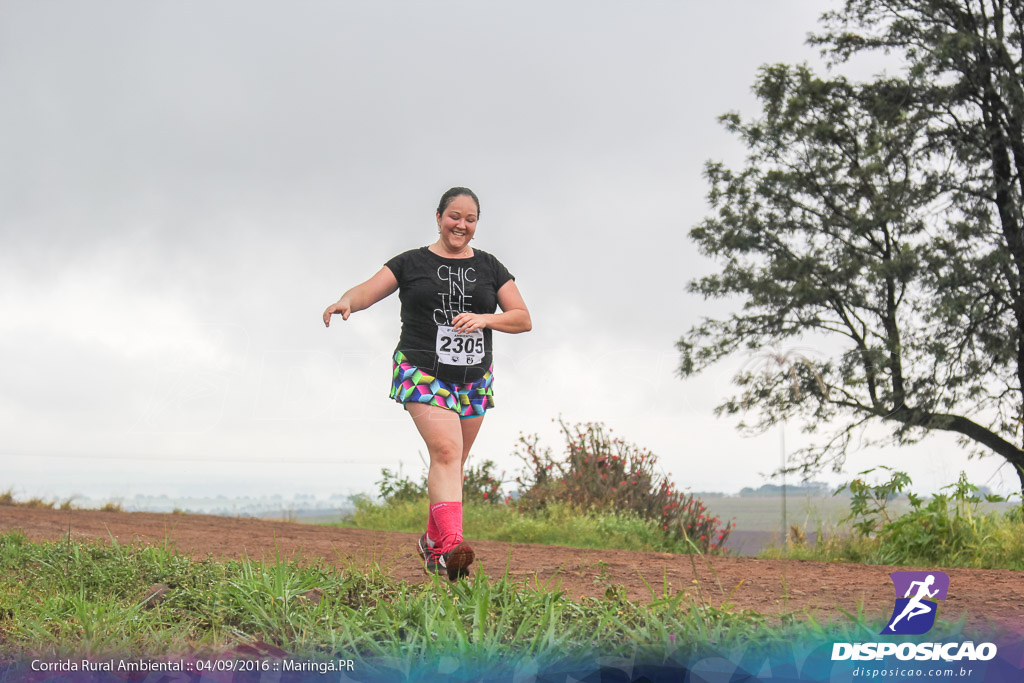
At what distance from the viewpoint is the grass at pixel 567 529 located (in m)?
9.05

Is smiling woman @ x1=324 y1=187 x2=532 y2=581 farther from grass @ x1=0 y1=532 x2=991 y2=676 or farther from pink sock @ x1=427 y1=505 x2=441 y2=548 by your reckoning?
grass @ x1=0 y1=532 x2=991 y2=676

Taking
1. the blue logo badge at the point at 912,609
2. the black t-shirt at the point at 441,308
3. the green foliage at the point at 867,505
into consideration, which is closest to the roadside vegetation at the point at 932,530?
the green foliage at the point at 867,505

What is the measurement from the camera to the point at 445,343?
13.7 feet

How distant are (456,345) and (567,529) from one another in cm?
549

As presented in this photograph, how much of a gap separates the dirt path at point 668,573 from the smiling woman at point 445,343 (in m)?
0.45

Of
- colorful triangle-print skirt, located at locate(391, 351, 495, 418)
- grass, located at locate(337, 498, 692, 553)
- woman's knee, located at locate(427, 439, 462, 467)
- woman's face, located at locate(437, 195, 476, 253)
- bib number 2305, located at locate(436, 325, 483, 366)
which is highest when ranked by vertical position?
woman's face, located at locate(437, 195, 476, 253)

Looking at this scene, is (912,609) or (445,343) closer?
(912,609)

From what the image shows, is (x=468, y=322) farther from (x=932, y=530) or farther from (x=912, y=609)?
(x=932, y=530)

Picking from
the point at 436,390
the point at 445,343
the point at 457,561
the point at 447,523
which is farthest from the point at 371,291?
the point at 457,561

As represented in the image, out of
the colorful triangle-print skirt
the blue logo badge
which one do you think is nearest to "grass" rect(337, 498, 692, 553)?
the colorful triangle-print skirt

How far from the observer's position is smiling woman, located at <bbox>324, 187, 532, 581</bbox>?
13.7ft

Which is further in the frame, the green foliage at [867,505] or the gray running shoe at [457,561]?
the green foliage at [867,505]

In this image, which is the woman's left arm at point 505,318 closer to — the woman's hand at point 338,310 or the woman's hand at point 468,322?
the woman's hand at point 468,322

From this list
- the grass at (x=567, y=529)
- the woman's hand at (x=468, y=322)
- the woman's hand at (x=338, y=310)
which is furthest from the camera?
the grass at (x=567, y=529)
